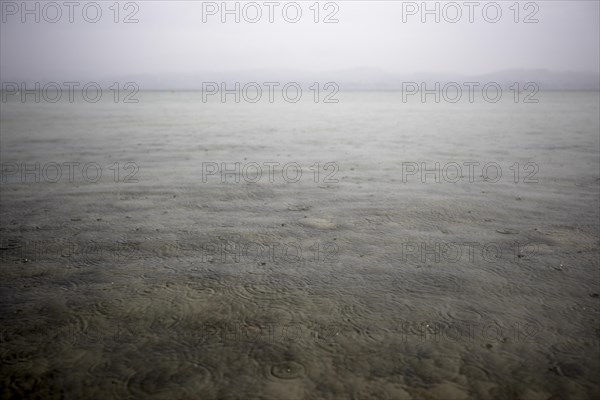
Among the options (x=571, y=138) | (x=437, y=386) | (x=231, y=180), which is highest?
(x=571, y=138)

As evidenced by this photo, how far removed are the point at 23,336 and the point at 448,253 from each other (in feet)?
11.4

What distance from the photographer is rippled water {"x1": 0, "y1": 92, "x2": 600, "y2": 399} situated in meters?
2.14

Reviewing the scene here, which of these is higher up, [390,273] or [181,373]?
[390,273]

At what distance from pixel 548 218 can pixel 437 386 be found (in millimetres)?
3643

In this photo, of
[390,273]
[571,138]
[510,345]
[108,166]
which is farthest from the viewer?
[571,138]

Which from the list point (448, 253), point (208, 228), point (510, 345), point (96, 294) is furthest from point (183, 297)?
point (448, 253)

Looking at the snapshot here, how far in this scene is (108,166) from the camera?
793cm

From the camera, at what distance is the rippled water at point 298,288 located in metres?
2.14

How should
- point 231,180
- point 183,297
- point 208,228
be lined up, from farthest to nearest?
point 231,180 < point 208,228 < point 183,297

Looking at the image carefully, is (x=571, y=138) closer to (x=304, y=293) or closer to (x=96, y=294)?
(x=304, y=293)

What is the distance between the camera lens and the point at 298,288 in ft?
10.2

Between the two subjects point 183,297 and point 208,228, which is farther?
point 208,228

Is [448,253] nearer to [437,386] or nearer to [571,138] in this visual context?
[437,386]

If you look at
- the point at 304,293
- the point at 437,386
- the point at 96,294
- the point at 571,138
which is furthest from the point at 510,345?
the point at 571,138
